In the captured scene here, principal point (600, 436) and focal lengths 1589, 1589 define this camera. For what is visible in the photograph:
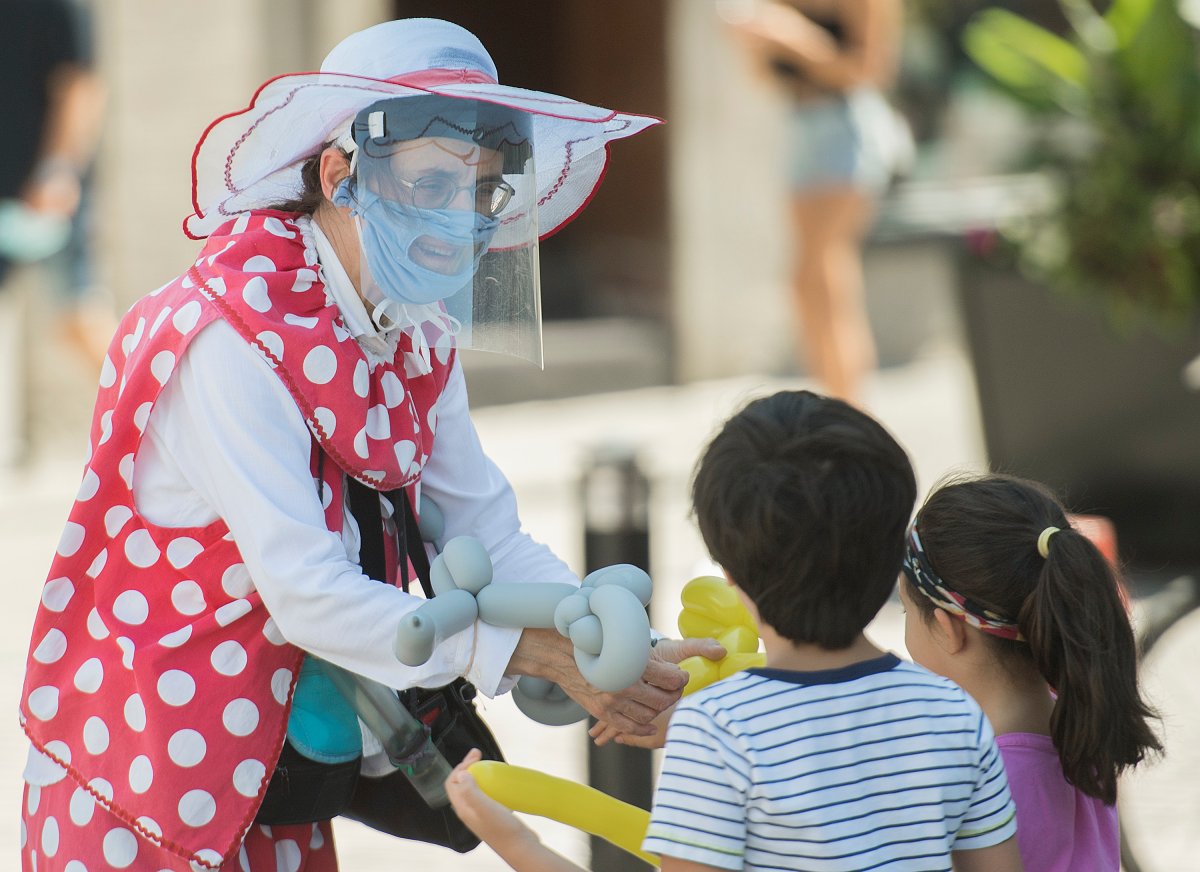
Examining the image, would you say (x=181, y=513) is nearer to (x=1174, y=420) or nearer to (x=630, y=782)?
(x=630, y=782)

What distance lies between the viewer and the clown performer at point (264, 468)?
1.80m

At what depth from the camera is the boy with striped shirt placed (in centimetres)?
157

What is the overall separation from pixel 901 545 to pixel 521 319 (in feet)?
2.04

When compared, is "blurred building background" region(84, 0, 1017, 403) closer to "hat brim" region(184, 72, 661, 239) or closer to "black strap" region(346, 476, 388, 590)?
"hat brim" region(184, 72, 661, 239)

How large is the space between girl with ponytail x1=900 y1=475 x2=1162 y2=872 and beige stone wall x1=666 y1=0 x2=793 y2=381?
723 cm

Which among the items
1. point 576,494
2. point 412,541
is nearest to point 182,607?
point 412,541

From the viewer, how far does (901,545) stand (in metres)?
1.66

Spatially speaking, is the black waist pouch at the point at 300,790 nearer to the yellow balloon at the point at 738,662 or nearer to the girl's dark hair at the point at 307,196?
the yellow balloon at the point at 738,662

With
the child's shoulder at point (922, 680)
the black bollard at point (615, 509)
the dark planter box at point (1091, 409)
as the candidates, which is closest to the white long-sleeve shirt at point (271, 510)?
the child's shoulder at point (922, 680)

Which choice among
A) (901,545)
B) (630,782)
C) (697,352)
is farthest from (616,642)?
(697,352)

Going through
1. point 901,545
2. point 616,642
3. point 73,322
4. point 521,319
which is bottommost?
point 73,322

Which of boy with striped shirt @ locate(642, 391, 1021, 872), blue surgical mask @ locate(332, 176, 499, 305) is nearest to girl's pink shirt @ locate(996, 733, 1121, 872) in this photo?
boy with striped shirt @ locate(642, 391, 1021, 872)

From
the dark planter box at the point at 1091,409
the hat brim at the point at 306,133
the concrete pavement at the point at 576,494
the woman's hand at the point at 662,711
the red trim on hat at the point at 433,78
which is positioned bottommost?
the concrete pavement at the point at 576,494

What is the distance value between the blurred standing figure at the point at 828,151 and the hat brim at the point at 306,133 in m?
3.89
